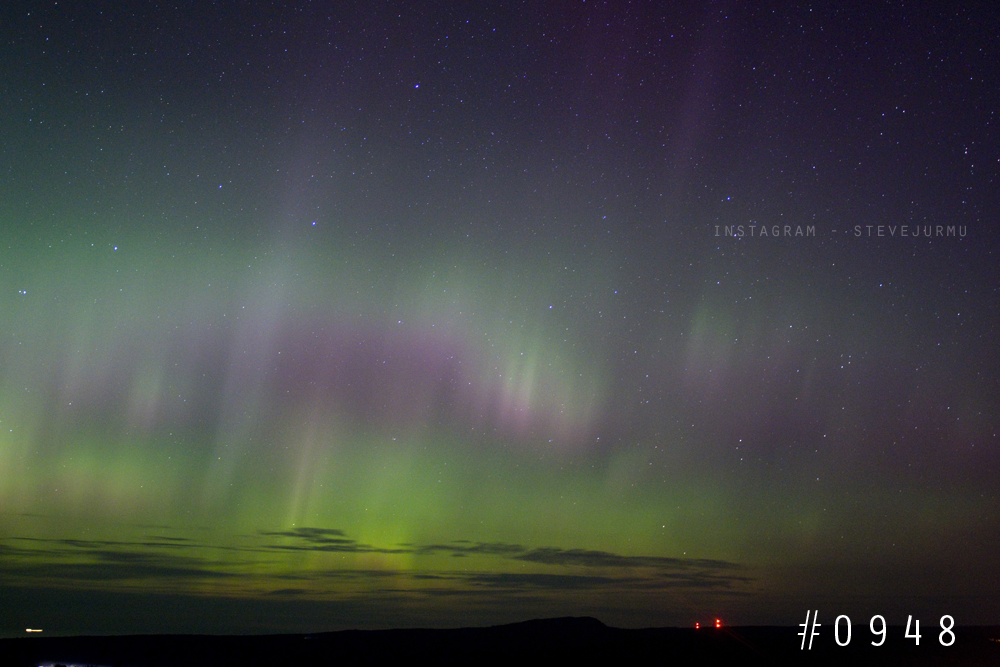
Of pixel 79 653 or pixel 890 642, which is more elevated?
pixel 890 642

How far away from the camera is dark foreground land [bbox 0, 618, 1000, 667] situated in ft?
151

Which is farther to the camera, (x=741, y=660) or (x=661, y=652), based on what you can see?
(x=661, y=652)

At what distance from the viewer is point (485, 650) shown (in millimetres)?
62938

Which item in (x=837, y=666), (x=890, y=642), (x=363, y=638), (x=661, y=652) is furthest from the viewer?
(x=363, y=638)

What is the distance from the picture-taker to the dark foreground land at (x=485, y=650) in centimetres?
4612

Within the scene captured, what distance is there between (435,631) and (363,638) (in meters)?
16.9

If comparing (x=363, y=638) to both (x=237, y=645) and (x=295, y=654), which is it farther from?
(x=295, y=654)

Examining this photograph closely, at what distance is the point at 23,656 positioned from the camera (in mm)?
61875

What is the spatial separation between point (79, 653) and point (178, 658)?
12462mm

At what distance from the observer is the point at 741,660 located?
45531 millimetres

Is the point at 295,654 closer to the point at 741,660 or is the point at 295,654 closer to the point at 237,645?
the point at 237,645

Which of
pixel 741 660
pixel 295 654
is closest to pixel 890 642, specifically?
pixel 741 660

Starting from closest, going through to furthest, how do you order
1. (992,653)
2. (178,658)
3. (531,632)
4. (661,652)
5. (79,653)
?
(992,653)
(661,652)
(178,658)
(79,653)
(531,632)

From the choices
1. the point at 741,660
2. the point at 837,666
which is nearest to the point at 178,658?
the point at 741,660
